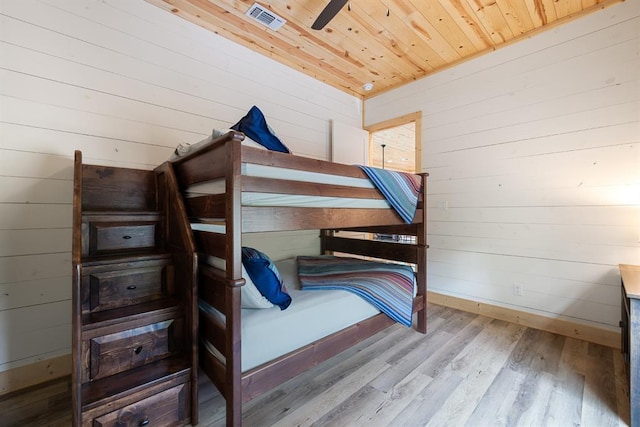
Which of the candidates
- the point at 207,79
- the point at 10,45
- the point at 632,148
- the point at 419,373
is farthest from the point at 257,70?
the point at 632,148

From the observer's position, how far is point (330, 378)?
5.68ft

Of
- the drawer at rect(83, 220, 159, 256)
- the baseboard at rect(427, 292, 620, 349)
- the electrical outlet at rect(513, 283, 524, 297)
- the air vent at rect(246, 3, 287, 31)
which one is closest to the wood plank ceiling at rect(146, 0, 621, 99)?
Result: the air vent at rect(246, 3, 287, 31)

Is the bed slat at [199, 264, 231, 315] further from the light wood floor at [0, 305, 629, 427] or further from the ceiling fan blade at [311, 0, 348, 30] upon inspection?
the ceiling fan blade at [311, 0, 348, 30]

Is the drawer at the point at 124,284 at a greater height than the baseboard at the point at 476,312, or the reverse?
the drawer at the point at 124,284

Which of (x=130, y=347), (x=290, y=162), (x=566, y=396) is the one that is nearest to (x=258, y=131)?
(x=290, y=162)

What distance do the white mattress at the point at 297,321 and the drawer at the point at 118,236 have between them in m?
0.68

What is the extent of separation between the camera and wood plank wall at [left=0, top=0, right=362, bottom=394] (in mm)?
1628

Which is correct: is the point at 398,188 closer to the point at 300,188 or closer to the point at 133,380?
the point at 300,188

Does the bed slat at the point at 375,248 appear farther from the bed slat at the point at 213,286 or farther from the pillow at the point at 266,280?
the bed slat at the point at 213,286

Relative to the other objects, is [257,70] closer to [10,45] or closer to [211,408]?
[10,45]

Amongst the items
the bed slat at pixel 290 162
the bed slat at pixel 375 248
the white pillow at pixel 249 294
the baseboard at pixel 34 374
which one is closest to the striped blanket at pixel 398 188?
the bed slat at pixel 290 162

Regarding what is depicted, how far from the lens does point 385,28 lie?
8.03 feet

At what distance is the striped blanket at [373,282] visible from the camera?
6.37 ft

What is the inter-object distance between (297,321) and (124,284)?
932 mm
